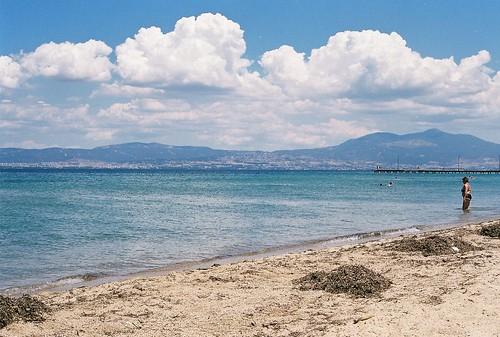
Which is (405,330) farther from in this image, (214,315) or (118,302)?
(118,302)

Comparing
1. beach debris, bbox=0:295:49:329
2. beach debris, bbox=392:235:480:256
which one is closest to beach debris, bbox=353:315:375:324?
beach debris, bbox=0:295:49:329

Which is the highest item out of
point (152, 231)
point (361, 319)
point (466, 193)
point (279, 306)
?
point (466, 193)

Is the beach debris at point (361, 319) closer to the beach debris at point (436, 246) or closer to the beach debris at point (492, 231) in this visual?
the beach debris at point (436, 246)

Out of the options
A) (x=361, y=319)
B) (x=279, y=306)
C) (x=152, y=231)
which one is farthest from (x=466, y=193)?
(x=361, y=319)

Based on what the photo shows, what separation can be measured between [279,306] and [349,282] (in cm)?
174

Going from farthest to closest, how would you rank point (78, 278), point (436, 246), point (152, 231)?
1. point (152, 231)
2. point (436, 246)
3. point (78, 278)

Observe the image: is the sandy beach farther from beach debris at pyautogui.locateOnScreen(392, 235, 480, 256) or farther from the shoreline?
the shoreline

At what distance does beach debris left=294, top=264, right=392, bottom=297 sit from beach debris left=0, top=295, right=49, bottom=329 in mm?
5338

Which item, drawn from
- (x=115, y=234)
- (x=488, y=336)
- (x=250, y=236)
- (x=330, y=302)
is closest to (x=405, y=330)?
(x=488, y=336)

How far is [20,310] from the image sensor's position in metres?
9.88

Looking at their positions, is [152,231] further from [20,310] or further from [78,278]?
[20,310]

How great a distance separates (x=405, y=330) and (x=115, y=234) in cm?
1971

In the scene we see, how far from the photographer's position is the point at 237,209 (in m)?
41.8

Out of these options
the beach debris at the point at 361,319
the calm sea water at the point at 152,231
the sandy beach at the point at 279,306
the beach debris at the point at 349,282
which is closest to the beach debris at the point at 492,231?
the sandy beach at the point at 279,306
